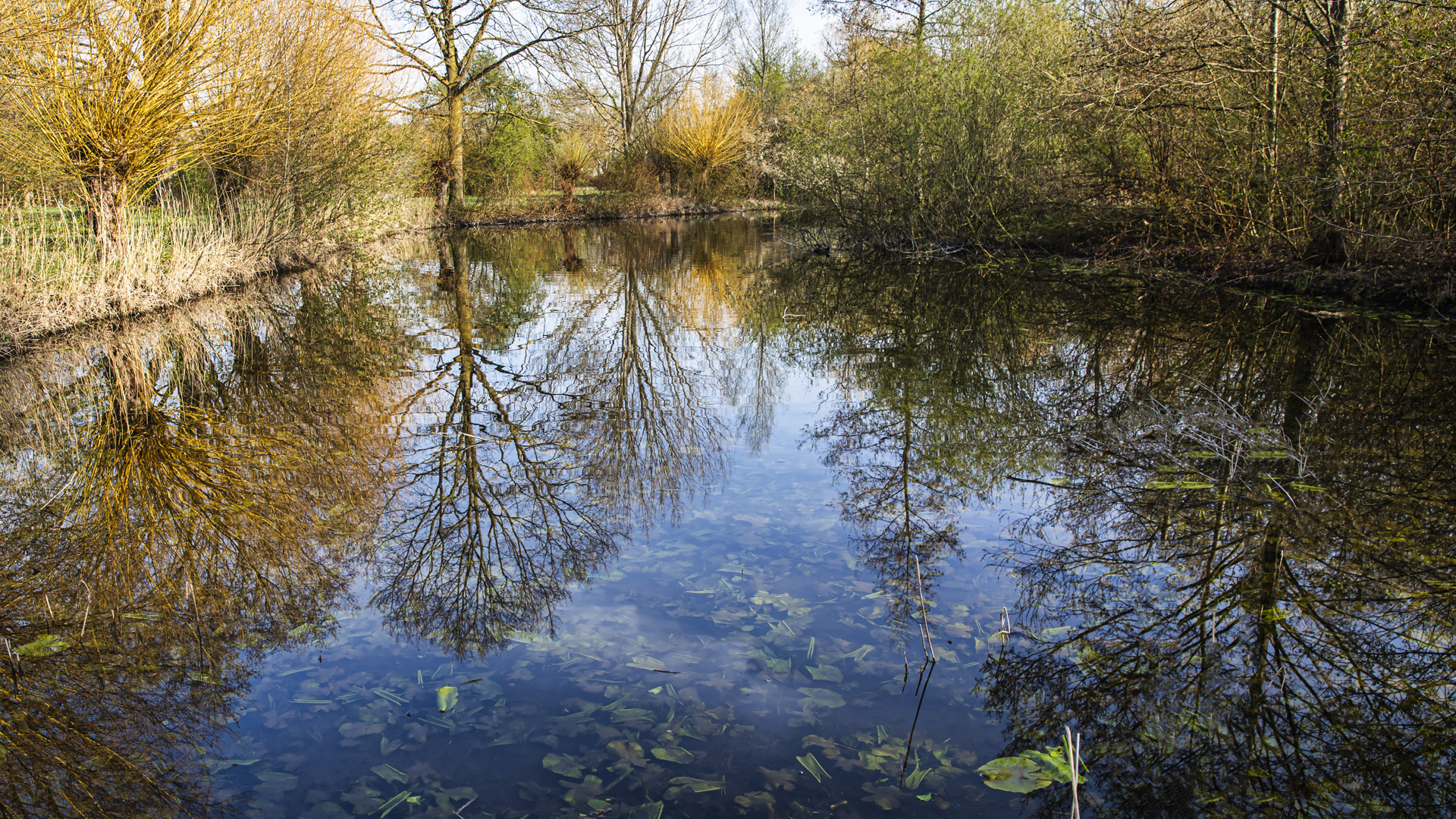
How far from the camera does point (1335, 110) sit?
8.70m

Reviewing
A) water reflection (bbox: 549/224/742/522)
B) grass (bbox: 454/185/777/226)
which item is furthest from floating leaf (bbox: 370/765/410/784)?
grass (bbox: 454/185/777/226)

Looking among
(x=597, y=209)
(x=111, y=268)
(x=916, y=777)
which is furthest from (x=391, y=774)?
(x=597, y=209)

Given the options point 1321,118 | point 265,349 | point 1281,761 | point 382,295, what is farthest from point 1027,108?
point 1281,761

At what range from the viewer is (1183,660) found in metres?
2.96

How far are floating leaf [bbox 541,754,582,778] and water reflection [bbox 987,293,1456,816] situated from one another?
1.41 meters

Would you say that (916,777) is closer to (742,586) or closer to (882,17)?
(742,586)

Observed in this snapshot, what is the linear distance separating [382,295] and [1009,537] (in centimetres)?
1158

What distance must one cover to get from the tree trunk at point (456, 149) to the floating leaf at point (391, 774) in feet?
90.1

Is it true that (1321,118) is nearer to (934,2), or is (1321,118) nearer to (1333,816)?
(1333,816)

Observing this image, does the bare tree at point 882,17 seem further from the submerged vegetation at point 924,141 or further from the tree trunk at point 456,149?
the tree trunk at point 456,149

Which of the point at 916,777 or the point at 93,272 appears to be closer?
the point at 916,777

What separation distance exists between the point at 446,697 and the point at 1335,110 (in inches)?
414

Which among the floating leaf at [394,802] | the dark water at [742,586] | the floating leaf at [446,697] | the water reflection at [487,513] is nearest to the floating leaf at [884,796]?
the dark water at [742,586]

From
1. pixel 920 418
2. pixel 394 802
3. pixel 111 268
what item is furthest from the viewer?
pixel 111 268
